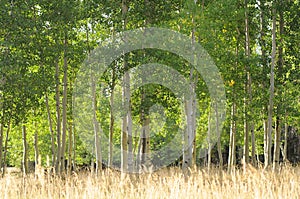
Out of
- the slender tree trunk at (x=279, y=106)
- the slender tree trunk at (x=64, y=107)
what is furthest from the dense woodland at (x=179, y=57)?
the slender tree trunk at (x=64, y=107)

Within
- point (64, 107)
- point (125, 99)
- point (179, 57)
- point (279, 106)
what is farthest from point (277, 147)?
point (64, 107)

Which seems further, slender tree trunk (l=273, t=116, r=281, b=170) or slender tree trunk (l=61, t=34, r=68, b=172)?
slender tree trunk (l=61, t=34, r=68, b=172)

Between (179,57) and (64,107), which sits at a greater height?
(179,57)

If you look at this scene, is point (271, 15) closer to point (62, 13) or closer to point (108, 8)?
point (108, 8)

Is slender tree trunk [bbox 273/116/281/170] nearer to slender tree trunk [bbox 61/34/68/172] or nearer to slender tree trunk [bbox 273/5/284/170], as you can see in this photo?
slender tree trunk [bbox 273/5/284/170]

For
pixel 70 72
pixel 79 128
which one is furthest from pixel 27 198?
pixel 79 128

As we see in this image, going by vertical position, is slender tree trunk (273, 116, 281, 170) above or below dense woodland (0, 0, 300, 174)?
below

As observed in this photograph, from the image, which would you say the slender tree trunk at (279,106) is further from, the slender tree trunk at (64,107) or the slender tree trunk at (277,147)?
the slender tree trunk at (64,107)

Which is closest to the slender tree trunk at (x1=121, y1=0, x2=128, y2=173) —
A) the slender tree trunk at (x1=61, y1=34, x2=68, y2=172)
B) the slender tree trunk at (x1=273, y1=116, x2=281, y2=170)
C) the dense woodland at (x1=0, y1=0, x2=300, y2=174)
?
the dense woodland at (x1=0, y1=0, x2=300, y2=174)

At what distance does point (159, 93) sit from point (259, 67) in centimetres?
489

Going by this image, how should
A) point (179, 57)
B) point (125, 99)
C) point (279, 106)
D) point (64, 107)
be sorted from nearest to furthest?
point (279, 106)
point (125, 99)
point (179, 57)
point (64, 107)

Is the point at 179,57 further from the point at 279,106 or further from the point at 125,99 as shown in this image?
the point at 279,106

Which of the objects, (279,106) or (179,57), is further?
(179,57)

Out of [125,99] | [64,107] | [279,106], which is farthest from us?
[64,107]
